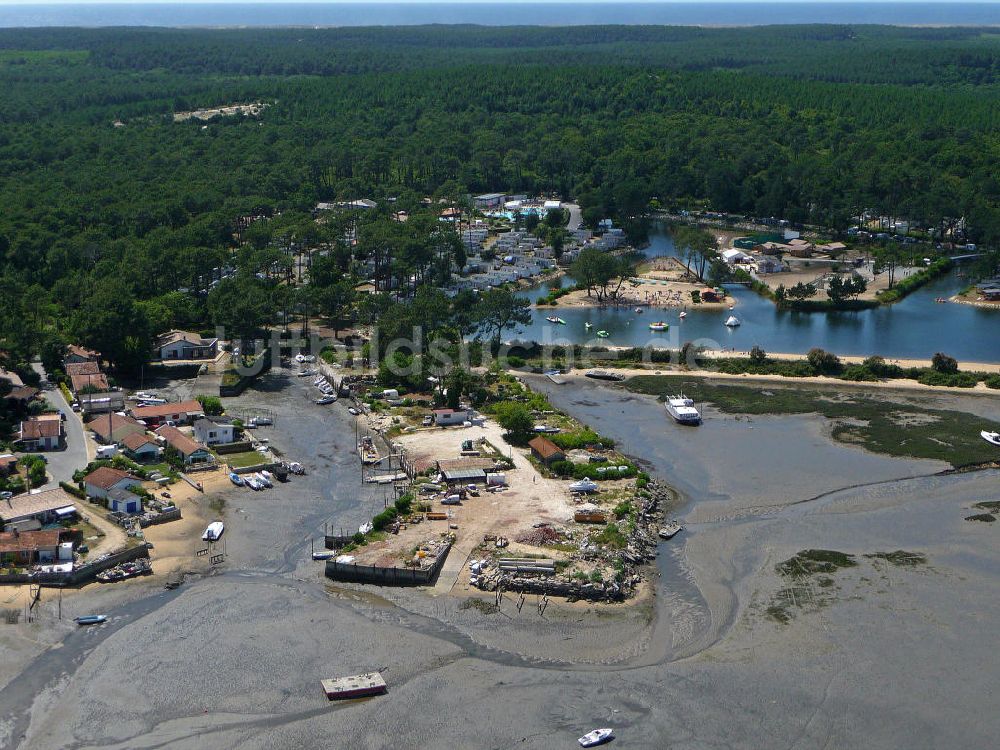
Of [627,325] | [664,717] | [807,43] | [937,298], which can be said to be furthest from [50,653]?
[807,43]

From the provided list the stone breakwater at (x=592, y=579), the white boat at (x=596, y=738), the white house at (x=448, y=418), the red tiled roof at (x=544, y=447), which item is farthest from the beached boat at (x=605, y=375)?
the white boat at (x=596, y=738)

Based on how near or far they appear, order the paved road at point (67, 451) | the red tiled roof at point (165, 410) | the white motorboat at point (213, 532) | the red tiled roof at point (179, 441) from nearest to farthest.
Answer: the white motorboat at point (213, 532) < the paved road at point (67, 451) < the red tiled roof at point (179, 441) < the red tiled roof at point (165, 410)

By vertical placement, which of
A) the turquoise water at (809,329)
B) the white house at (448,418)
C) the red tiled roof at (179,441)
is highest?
the red tiled roof at (179,441)

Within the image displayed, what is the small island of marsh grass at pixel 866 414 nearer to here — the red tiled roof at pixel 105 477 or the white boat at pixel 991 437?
the white boat at pixel 991 437

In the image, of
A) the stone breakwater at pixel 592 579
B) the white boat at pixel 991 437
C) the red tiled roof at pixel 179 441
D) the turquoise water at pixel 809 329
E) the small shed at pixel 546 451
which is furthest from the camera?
the turquoise water at pixel 809 329

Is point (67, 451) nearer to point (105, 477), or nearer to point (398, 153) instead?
point (105, 477)

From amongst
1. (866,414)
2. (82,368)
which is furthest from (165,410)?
(866,414)

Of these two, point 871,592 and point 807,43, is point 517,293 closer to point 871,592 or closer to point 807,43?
point 871,592
